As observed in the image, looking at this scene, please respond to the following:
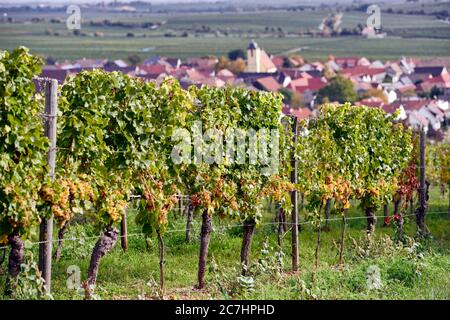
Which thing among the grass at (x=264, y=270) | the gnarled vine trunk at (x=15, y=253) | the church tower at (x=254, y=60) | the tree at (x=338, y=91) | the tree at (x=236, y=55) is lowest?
the grass at (x=264, y=270)

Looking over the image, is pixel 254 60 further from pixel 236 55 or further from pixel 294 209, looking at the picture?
pixel 294 209

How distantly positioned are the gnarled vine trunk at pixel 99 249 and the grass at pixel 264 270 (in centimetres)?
26

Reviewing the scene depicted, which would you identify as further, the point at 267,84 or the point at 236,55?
the point at 236,55

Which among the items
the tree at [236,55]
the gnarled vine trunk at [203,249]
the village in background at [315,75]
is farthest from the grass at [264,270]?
the tree at [236,55]

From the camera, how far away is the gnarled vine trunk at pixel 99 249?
11969 mm

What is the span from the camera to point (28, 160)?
9.49 metres

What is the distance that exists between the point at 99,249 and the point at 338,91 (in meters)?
87.1

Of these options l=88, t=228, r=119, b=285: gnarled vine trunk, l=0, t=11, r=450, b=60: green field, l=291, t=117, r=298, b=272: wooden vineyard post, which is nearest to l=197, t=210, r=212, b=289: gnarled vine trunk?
l=88, t=228, r=119, b=285: gnarled vine trunk

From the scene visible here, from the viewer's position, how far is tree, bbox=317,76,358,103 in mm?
94875

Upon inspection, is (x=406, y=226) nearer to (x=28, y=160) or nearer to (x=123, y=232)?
(x=123, y=232)

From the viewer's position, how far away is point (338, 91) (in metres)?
97.8

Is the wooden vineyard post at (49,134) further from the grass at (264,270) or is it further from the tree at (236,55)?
the tree at (236,55)

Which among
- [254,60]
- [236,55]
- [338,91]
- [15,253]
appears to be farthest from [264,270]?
[236,55]
